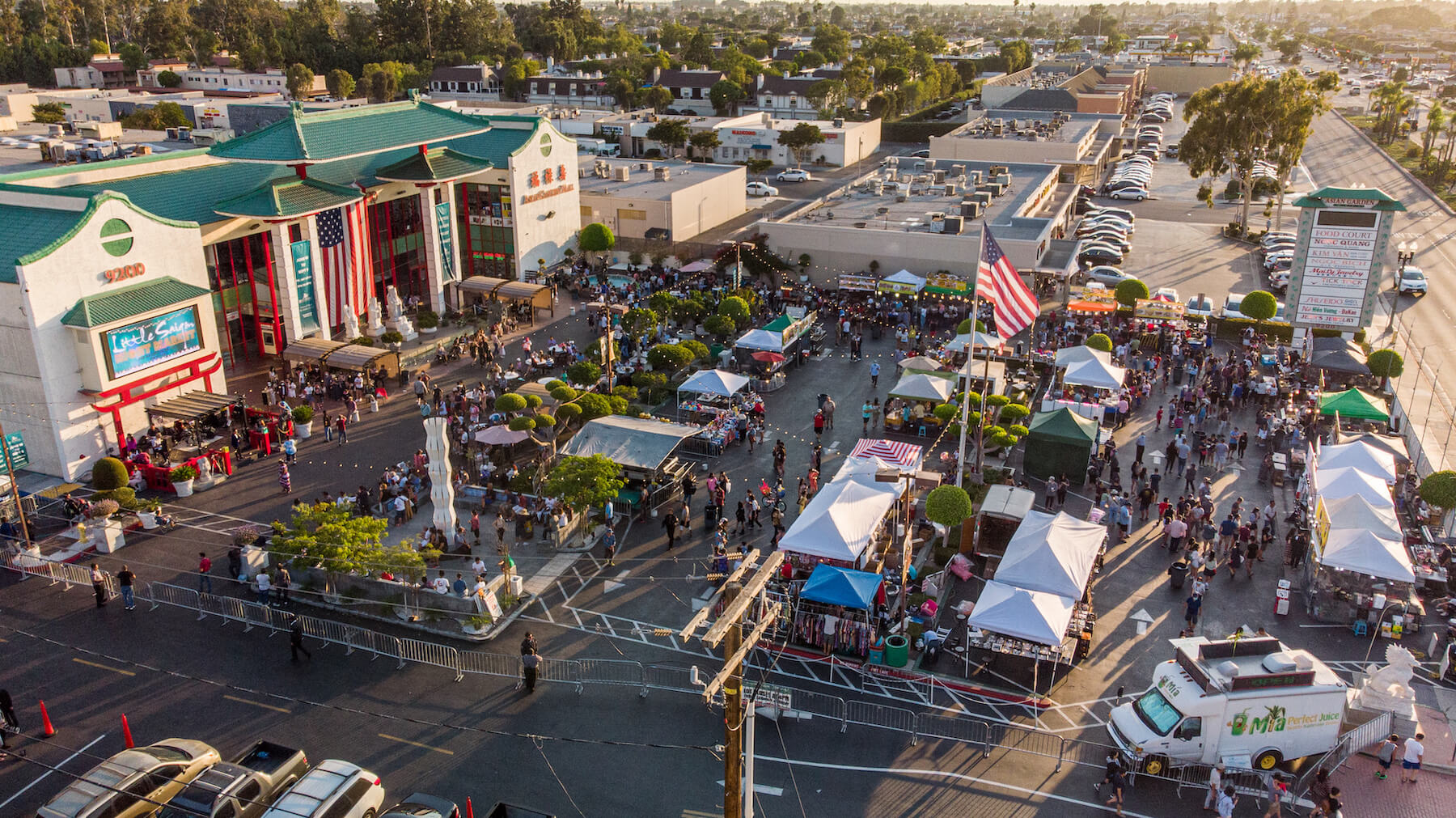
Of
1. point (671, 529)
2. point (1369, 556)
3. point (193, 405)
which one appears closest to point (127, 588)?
point (193, 405)

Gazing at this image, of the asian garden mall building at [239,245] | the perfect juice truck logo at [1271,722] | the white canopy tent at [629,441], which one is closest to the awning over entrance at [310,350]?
the asian garden mall building at [239,245]

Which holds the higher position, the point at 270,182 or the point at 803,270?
the point at 270,182

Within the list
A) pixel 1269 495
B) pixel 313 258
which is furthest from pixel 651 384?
pixel 1269 495

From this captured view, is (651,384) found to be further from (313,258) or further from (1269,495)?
(1269,495)

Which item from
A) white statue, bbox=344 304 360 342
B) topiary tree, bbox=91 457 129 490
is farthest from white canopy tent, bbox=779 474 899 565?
white statue, bbox=344 304 360 342

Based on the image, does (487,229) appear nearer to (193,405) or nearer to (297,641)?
(193,405)
